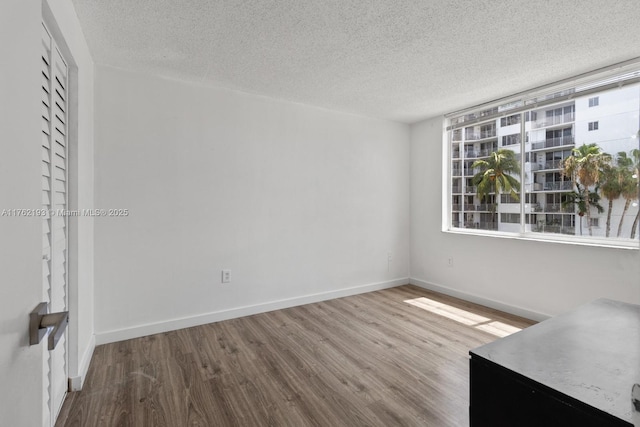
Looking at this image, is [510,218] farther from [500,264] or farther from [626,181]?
[626,181]

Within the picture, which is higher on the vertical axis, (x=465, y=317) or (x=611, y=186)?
(x=611, y=186)

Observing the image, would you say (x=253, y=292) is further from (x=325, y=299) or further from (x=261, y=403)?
(x=261, y=403)

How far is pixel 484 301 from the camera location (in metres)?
3.62

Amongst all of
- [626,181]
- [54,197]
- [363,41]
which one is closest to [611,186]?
[626,181]

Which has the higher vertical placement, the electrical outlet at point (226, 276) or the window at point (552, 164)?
the window at point (552, 164)

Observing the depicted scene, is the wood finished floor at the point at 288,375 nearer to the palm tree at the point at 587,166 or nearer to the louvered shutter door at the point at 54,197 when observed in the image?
the louvered shutter door at the point at 54,197

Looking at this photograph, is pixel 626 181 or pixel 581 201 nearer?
pixel 626 181

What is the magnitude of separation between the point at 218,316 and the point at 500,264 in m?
3.12

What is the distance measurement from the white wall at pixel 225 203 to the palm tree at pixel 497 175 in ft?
3.81

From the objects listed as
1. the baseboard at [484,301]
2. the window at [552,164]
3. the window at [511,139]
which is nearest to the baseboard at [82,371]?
the baseboard at [484,301]

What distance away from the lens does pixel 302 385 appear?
206 centimetres

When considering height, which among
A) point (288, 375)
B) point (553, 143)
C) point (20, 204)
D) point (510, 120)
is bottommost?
point (288, 375)

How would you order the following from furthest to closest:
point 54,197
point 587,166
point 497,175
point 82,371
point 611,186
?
point 497,175 < point 587,166 < point 611,186 < point 82,371 < point 54,197

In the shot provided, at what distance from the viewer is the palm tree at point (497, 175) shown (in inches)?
136
